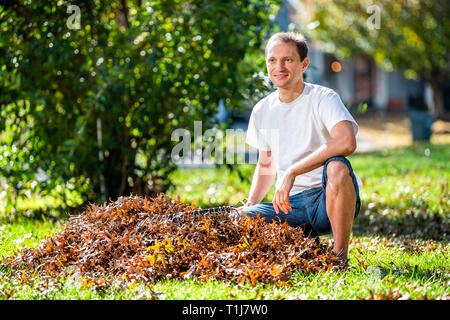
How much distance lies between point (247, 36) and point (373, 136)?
14.5m

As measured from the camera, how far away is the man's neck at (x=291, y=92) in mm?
3674

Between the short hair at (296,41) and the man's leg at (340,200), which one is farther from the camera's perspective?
the short hair at (296,41)

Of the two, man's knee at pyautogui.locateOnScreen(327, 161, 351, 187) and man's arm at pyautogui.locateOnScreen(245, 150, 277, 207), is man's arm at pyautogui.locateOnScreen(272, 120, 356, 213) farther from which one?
man's arm at pyautogui.locateOnScreen(245, 150, 277, 207)

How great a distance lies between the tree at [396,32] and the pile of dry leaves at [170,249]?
1448cm

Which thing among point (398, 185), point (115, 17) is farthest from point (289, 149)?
point (398, 185)

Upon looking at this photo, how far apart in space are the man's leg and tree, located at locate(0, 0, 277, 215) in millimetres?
2452

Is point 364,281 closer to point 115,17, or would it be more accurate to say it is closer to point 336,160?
point 336,160

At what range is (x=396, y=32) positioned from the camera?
64.0 feet

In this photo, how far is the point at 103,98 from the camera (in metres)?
5.31

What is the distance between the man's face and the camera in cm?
359

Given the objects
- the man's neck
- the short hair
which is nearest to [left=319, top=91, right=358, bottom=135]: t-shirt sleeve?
the man's neck

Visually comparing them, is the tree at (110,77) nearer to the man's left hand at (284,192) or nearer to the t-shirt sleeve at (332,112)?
the t-shirt sleeve at (332,112)
